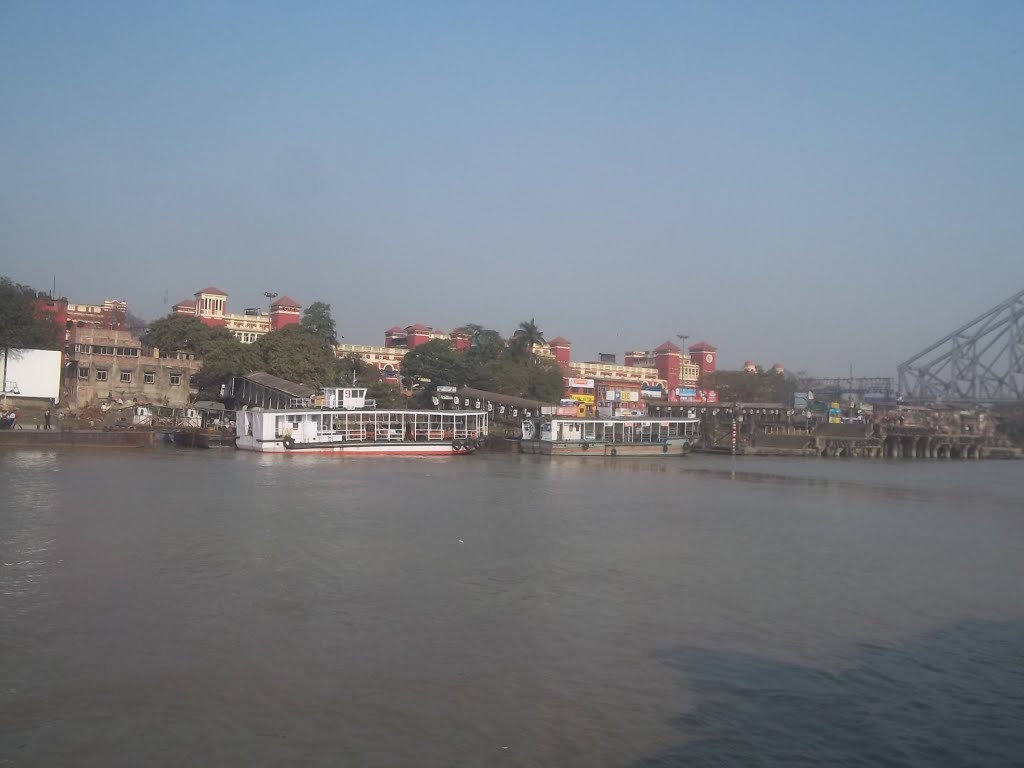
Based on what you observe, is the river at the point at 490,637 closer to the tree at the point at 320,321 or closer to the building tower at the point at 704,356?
the tree at the point at 320,321

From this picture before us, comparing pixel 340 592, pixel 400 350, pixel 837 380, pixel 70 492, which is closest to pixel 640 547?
pixel 340 592

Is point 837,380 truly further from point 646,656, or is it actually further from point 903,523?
point 646,656

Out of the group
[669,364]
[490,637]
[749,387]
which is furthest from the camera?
[669,364]

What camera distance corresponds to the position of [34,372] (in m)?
42.1

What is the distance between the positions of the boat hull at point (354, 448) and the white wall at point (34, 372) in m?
11.1

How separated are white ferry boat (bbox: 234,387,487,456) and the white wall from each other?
36.0 feet

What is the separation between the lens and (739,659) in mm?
9008

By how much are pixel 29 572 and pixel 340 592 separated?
4.28 m

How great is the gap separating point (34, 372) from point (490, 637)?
131 ft

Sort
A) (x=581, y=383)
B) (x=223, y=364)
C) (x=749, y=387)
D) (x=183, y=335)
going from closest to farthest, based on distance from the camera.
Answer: (x=223, y=364), (x=183, y=335), (x=581, y=383), (x=749, y=387)

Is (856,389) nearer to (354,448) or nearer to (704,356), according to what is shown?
(704,356)

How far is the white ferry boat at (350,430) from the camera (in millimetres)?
36406

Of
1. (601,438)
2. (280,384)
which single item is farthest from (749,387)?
(280,384)

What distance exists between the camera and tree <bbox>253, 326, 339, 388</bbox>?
1842 inches
